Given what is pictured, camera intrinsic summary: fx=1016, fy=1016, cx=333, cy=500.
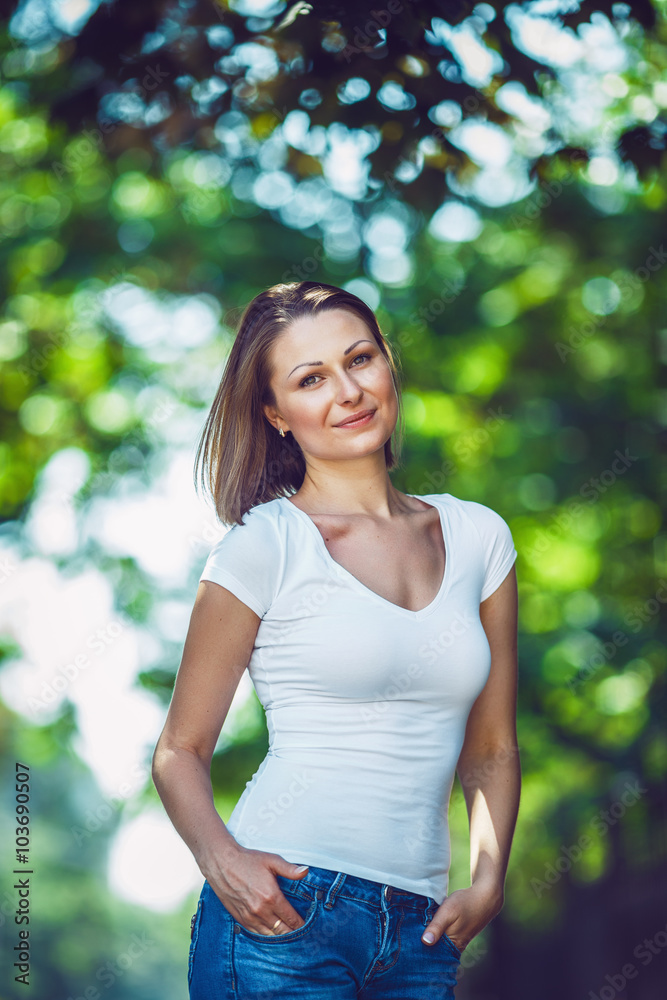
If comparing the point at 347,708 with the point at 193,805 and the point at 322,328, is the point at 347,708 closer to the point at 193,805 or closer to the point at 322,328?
the point at 193,805

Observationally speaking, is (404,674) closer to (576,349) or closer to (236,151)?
(236,151)

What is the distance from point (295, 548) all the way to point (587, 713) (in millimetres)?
6422

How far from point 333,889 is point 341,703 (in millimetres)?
354

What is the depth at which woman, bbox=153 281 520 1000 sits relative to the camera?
1.94m

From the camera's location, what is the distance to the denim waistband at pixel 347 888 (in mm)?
1926

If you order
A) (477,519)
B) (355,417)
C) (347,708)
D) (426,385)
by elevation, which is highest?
(355,417)

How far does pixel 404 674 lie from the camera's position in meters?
2.06

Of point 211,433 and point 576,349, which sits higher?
point 211,433

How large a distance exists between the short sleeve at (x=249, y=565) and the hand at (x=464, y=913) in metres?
0.71

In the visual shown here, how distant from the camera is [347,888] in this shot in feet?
6.39

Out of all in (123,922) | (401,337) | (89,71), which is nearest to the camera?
(89,71)

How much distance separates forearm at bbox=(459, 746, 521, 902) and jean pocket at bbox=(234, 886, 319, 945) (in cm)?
50

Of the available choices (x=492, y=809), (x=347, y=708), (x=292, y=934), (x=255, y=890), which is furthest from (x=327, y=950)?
(x=492, y=809)

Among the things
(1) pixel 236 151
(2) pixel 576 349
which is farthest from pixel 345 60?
(2) pixel 576 349
